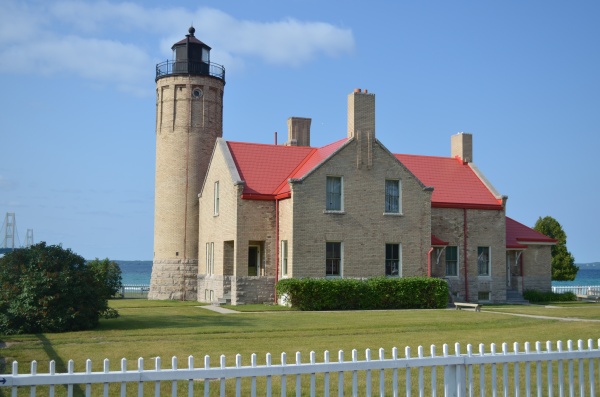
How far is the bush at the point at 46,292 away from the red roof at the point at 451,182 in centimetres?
1925

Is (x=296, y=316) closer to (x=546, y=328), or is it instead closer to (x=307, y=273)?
(x=307, y=273)

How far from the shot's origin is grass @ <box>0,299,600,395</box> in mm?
14930

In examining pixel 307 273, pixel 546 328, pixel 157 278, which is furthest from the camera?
pixel 157 278

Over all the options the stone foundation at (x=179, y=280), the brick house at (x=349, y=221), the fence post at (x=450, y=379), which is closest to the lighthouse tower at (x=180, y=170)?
the stone foundation at (x=179, y=280)

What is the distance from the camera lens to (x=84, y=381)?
23.3ft

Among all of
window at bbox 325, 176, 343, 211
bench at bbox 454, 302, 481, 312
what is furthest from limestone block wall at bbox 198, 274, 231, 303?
bench at bbox 454, 302, 481, 312

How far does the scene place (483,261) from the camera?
3531 centimetres

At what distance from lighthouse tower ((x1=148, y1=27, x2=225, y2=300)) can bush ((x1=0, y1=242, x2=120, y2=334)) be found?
1825cm

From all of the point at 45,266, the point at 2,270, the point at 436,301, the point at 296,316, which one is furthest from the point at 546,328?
the point at 2,270

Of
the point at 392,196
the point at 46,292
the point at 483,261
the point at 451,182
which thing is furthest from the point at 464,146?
the point at 46,292

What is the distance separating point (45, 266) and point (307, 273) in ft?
42.1

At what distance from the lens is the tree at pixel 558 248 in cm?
4797

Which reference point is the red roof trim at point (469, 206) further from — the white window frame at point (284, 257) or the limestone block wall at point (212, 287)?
the limestone block wall at point (212, 287)

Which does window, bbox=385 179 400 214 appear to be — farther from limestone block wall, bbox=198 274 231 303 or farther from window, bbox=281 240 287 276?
limestone block wall, bbox=198 274 231 303
